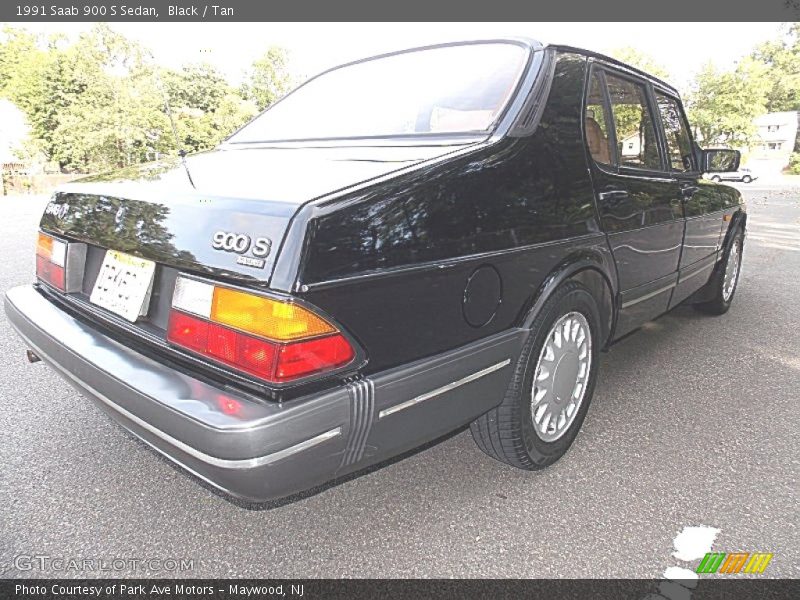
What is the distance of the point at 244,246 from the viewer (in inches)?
53.2

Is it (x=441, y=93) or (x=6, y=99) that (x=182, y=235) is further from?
(x=6, y=99)

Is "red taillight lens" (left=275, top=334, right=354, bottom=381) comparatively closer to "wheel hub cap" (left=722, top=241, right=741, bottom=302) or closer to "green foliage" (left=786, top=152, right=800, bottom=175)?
"wheel hub cap" (left=722, top=241, right=741, bottom=302)

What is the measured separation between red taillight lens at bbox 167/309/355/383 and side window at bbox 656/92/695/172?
2.62m

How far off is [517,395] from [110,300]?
4.72 ft

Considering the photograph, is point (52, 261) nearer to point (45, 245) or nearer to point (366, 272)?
point (45, 245)

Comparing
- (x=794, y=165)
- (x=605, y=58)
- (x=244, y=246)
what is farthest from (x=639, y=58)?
(x=244, y=246)

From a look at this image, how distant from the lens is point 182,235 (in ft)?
4.90

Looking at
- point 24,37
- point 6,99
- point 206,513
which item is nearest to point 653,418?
point 206,513

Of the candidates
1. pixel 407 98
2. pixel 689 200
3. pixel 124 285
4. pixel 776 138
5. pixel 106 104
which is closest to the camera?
pixel 124 285

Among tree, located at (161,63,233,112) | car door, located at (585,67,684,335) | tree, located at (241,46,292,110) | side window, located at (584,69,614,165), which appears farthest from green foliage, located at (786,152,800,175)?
side window, located at (584,69,614,165)

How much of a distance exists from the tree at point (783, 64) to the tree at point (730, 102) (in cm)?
998

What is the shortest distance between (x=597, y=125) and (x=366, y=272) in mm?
1550

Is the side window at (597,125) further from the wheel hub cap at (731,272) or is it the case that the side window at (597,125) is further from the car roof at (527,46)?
the wheel hub cap at (731,272)

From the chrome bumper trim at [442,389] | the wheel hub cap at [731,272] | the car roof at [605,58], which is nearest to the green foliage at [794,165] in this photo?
the wheel hub cap at [731,272]
